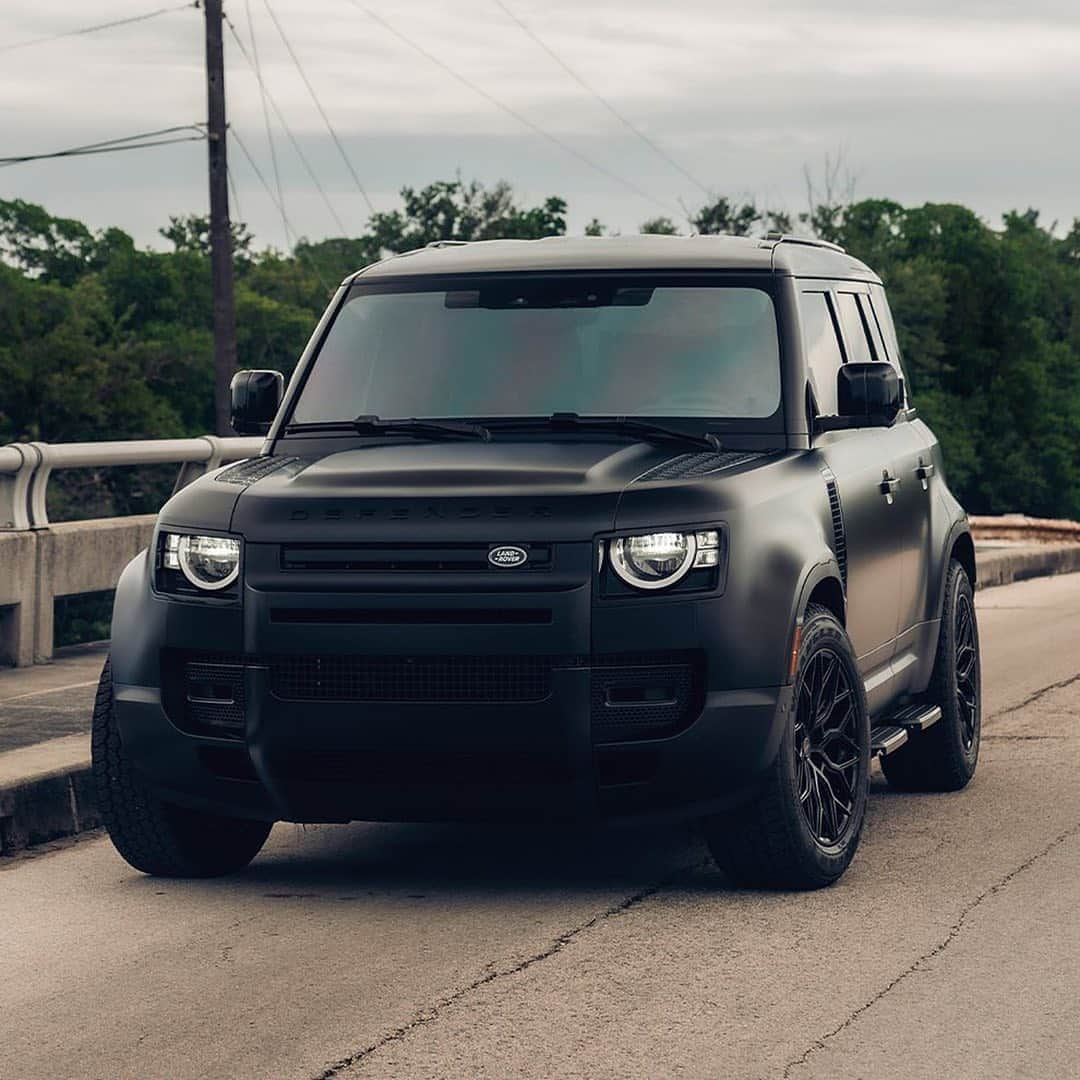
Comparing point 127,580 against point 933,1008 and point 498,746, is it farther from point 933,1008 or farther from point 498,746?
point 933,1008

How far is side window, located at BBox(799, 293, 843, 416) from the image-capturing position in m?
7.74

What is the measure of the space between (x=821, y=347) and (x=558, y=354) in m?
0.97

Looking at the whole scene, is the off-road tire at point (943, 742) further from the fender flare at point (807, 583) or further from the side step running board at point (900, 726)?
the fender flare at point (807, 583)

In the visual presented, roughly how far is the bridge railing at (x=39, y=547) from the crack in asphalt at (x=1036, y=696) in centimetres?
453

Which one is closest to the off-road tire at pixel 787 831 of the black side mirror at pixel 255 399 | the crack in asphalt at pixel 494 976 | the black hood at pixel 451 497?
the crack in asphalt at pixel 494 976

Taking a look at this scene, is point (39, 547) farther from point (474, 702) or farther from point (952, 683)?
point (474, 702)

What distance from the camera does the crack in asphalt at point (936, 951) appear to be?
5109 millimetres

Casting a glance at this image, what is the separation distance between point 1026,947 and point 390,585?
6.38 feet

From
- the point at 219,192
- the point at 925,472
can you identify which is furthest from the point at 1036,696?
the point at 219,192

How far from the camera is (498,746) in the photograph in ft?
20.9

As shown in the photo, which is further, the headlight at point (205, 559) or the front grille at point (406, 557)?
the headlight at point (205, 559)

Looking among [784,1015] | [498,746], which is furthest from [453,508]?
[784,1015]

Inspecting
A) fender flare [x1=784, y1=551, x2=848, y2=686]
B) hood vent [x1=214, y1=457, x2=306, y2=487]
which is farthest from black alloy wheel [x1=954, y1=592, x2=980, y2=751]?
hood vent [x1=214, y1=457, x2=306, y2=487]

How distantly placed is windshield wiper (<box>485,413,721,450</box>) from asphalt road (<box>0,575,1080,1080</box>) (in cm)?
133
